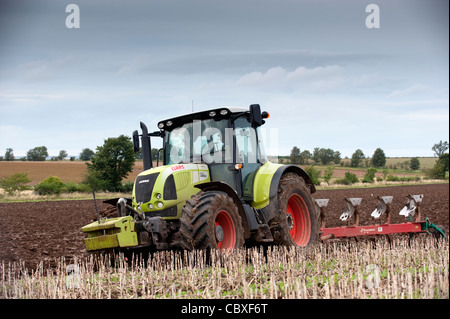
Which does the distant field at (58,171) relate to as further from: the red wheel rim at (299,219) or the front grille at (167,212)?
the front grille at (167,212)

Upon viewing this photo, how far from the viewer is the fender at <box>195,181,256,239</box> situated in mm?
7484

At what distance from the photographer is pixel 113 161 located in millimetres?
41000

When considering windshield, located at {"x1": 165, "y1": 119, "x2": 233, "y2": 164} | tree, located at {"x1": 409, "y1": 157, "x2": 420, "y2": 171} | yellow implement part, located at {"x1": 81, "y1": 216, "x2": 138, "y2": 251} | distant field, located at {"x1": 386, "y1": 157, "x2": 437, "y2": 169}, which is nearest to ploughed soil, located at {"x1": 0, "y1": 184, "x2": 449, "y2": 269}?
yellow implement part, located at {"x1": 81, "y1": 216, "x2": 138, "y2": 251}

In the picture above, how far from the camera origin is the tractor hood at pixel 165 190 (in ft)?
24.6

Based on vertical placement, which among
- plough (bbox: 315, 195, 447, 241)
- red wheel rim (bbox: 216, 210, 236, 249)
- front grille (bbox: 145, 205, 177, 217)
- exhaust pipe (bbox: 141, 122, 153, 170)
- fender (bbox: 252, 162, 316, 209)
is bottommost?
plough (bbox: 315, 195, 447, 241)

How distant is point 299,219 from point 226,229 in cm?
252

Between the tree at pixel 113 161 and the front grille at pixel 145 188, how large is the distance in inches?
1079

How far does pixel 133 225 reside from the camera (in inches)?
277

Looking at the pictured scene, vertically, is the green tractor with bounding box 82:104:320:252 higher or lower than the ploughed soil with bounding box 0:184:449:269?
higher

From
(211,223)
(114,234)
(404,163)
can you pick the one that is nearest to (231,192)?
(211,223)

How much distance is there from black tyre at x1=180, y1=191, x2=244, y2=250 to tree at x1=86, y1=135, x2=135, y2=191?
92.8 feet

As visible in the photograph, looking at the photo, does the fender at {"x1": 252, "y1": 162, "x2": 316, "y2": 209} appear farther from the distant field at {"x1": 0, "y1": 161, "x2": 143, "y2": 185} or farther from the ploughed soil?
the distant field at {"x1": 0, "y1": 161, "x2": 143, "y2": 185}

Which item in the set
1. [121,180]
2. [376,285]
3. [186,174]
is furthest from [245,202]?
[121,180]
